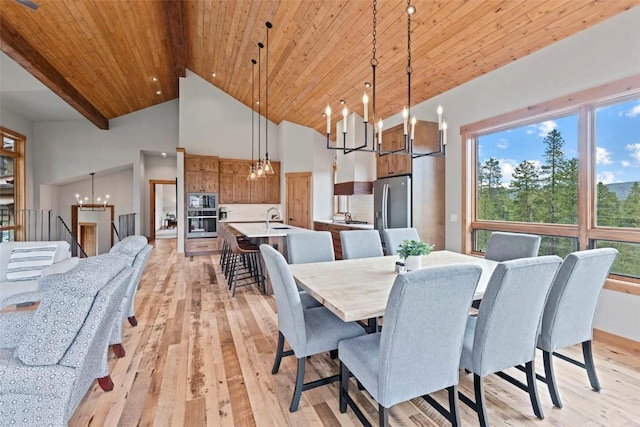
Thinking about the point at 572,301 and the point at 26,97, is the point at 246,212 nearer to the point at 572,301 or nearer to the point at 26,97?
the point at 26,97

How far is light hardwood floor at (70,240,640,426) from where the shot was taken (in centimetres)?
177

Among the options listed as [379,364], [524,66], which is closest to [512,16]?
[524,66]

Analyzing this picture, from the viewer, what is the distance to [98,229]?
31.3ft

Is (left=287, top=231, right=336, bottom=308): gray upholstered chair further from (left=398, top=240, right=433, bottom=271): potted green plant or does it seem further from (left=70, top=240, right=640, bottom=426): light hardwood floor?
(left=398, top=240, right=433, bottom=271): potted green plant

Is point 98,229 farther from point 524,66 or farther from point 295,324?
point 524,66

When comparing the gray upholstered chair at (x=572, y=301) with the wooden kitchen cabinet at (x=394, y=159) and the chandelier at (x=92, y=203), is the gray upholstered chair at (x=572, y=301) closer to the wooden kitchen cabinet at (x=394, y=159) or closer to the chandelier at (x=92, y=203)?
the wooden kitchen cabinet at (x=394, y=159)

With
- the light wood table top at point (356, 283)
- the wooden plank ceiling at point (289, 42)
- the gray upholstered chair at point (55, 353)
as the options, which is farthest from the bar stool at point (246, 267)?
the wooden plank ceiling at point (289, 42)

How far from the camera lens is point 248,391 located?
2043 mm

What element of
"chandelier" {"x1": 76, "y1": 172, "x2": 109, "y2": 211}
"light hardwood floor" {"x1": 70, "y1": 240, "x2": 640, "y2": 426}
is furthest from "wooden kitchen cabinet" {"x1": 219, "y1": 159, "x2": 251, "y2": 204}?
"light hardwood floor" {"x1": 70, "y1": 240, "x2": 640, "y2": 426}

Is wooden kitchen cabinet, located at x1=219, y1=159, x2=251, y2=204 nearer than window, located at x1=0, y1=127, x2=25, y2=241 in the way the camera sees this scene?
No

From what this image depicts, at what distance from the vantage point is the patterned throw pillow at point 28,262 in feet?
10.8

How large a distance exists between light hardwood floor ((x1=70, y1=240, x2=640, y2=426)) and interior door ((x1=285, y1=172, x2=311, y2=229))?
474 centimetres

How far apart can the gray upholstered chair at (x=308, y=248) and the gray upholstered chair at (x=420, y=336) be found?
1406 mm

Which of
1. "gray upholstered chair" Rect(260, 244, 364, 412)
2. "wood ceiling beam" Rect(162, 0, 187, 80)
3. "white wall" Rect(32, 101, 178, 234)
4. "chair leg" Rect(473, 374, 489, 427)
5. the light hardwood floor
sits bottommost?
the light hardwood floor
